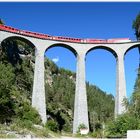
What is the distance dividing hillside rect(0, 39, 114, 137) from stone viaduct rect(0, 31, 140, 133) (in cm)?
266

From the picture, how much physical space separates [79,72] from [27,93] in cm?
1583

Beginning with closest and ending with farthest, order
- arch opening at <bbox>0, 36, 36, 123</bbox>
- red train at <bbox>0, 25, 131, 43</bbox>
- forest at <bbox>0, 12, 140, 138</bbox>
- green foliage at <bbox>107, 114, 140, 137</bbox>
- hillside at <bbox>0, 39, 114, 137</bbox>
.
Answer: green foliage at <bbox>107, 114, 140, 137</bbox> < forest at <bbox>0, 12, 140, 138</bbox> < hillside at <bbox>0, 39, 114, 137</bbox> < red train at <bbox>0, 25, 131, 43</bbox> < arch opening at <bbox>0, 36, 36, 123</bbox>

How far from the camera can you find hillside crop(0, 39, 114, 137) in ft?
132

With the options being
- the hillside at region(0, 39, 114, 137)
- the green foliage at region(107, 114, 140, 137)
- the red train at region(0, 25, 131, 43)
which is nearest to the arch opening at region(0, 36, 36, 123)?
the hillside at region(0, 39, 114, 137)

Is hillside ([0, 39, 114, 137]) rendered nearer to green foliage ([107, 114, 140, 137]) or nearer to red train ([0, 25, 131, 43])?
red train ([0, 25, 131, 43])

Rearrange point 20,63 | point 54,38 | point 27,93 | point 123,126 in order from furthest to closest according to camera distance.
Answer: point 20,63
point 27,93
point 54,38
point 123,126

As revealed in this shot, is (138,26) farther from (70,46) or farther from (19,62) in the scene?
(19,62)

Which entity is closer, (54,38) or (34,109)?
(34,109)

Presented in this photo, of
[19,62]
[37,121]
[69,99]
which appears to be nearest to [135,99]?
[37,121]

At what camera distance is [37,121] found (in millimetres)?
51250

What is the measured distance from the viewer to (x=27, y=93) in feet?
237

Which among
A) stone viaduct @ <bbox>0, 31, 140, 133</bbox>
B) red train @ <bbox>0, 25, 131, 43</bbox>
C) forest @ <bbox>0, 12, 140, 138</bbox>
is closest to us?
forest @ <bbox>0, 12, 140, 138</bbox>

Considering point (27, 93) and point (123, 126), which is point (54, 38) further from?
point (123, 126)

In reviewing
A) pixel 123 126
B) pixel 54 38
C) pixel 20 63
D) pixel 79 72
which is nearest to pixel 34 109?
pixel 79 72
